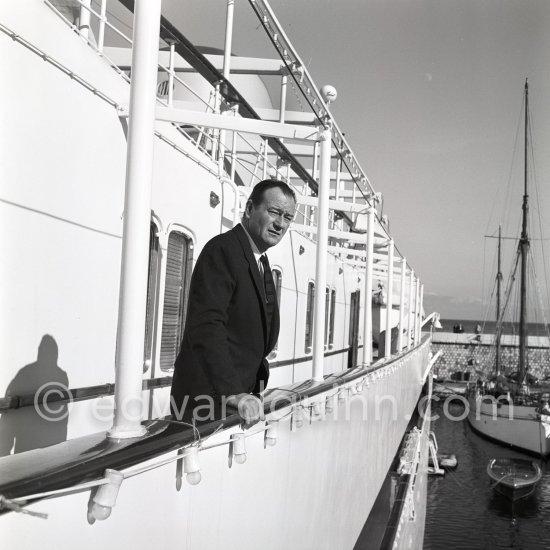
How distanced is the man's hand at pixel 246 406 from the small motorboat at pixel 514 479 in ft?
85.5

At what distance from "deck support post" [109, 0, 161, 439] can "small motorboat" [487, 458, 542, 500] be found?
2692 centimetres

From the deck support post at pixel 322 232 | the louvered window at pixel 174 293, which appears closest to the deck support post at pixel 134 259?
the deck support post at pixel 322 232

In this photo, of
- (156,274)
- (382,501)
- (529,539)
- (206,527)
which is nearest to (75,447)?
(206,527)

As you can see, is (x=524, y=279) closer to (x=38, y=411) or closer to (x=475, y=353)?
(x=475, y=353)

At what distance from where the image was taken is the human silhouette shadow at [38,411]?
3828 millimetres

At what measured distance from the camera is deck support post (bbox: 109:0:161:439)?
2213 mm

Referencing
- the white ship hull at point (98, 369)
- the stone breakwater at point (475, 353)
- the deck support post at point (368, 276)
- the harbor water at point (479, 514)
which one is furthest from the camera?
the stone breakwater at point (475, 353)

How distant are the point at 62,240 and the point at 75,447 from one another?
251 centimetres

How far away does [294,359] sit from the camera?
11406 mm

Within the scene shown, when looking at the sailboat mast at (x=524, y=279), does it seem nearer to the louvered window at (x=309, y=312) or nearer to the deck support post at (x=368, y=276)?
the louvered window at (x=309, y=312)

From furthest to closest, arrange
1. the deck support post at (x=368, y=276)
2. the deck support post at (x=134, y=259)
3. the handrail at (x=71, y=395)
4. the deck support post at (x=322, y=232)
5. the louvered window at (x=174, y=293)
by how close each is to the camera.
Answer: the deck support post at (x=368, y=276) < the louvered window at (x=174, y=293) < the deck support post at (x=322, y=232) < the handrail at (x=71, y=395) < the deck support post at (x=134, y=259)

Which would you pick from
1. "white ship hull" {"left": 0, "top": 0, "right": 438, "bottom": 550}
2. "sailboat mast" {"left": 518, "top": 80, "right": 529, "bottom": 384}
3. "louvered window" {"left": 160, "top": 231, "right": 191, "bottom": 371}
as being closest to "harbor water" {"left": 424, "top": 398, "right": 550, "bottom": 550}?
"sailboat mast" {"left": 518, "top": 80, "right": 529, "bottom": 384}

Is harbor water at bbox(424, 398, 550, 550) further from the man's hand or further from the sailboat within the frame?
the man's hand

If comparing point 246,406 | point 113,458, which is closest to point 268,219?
point 246,406
